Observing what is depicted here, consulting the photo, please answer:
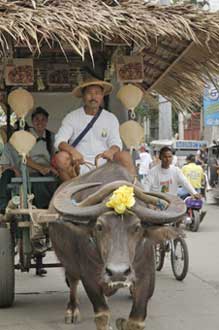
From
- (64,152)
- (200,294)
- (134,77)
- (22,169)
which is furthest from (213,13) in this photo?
(200,294)

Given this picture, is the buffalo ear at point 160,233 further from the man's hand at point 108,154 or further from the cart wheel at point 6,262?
the cart wheel at point 6,262

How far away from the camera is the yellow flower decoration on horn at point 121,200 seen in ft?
15.4

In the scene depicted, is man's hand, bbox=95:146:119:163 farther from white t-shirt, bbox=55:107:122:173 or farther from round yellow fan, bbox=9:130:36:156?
round yellow fan, bbox=9:130:36:156

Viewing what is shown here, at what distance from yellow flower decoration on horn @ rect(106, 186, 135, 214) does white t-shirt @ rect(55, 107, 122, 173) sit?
1.78 m

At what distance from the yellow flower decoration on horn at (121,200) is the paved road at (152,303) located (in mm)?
1833

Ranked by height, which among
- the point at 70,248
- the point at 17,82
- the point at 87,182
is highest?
the point at 17,82

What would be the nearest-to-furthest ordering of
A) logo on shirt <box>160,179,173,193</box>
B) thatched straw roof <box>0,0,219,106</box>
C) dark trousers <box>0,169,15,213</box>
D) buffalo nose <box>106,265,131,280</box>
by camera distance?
buffalo nose <box>106,265,131,280</box> < thatched straw roof <box>0,0,219,106</box> < dark trousers <box>0,169,15,213</box> < logo on shirt <box>160,179,173,193</box>

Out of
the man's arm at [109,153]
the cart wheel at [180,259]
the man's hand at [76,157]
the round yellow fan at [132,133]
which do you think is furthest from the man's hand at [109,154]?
the cart wheel at [180,259]

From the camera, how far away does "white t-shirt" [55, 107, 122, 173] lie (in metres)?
6.50

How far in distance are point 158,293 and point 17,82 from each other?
117 inches

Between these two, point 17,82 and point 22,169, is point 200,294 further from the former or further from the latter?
point 17,82

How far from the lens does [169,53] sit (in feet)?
25.0

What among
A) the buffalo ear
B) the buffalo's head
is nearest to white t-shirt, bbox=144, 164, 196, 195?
the buffalo's head

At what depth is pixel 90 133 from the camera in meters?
6.54
